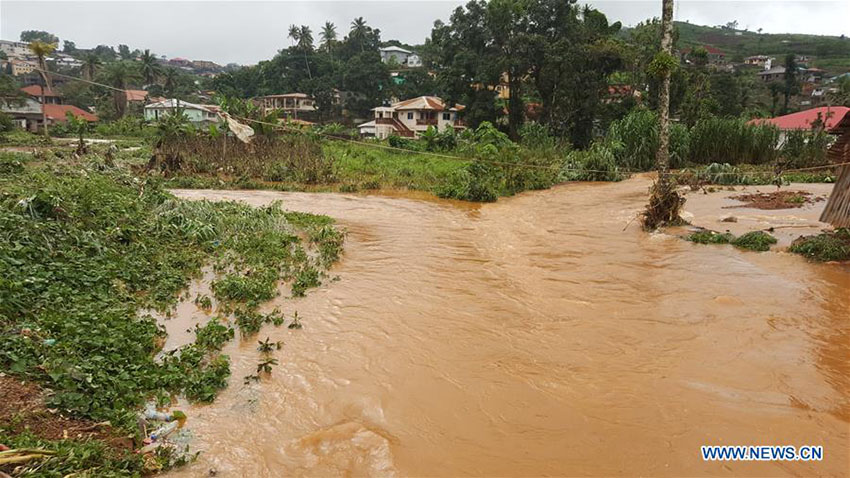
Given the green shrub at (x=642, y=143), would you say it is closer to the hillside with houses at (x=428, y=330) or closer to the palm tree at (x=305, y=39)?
the hillside with houses at (x=428, y=330)

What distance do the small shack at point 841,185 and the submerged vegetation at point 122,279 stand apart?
7643mm

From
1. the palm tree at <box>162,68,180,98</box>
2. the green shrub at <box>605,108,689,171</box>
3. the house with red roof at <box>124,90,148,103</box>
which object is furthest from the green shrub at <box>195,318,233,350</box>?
the palm tree at <box>162,68,180,98</box>

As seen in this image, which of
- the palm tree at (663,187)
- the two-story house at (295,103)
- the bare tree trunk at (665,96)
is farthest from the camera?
the two-story house at (295,103)

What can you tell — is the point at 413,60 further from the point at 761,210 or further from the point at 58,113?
the point at 761,210

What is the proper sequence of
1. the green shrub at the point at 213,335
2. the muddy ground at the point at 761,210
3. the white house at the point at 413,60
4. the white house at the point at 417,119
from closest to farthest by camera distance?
the green shrub at the point at 213,335
the muddy ground at the point at 761,210
the white house at the point at 417,119
the white house at the point at 413,60

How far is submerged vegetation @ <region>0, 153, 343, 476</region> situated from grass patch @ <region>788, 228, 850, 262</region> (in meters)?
7.61

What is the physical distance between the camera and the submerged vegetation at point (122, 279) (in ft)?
13.6

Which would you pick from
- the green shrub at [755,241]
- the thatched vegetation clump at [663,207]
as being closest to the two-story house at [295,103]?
the thatched vegetation clump at [663,207]

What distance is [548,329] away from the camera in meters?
6.11

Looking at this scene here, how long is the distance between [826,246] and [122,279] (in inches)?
398

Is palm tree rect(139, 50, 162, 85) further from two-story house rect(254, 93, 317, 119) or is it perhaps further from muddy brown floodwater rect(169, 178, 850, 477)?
muddy brown floodwater rect(169, 178, 850, 477)

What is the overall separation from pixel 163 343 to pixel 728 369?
5544 millimetres

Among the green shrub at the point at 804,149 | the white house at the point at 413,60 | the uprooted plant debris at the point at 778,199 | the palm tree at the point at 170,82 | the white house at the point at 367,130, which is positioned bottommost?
the uprooted plant debris at the point at 778,199

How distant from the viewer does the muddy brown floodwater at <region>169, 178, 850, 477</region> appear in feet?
12.7
